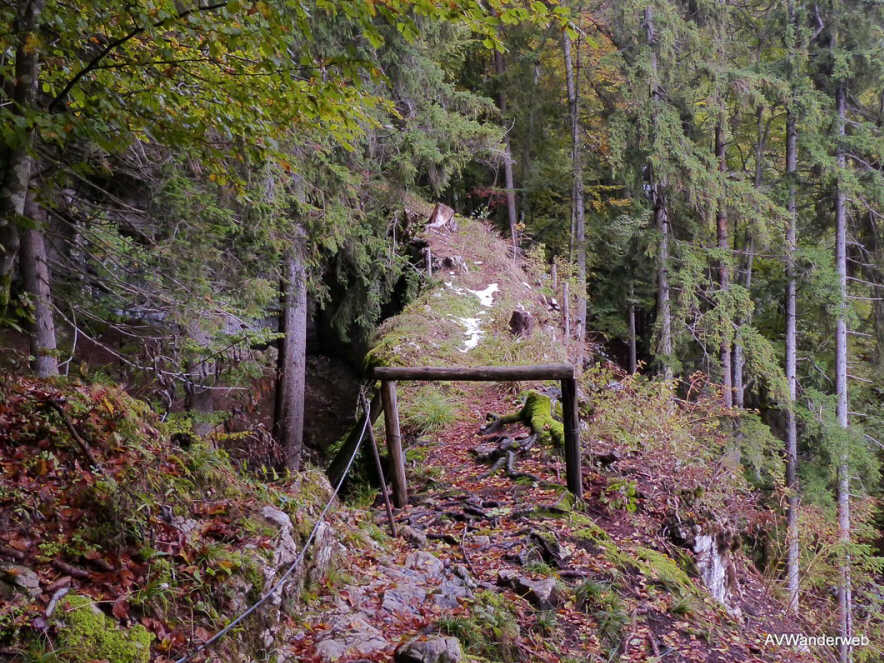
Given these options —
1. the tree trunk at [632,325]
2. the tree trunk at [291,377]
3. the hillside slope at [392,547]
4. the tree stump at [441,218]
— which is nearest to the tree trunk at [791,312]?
the tree trunk at [632,325]

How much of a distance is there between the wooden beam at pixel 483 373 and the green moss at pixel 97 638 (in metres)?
3.47

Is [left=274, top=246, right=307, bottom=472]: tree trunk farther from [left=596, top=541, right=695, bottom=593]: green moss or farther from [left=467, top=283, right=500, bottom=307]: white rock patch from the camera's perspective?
[left=596, top=541, right=695, bottom=593]: green moss

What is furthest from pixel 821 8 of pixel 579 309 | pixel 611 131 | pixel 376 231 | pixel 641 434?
pixel 641 434

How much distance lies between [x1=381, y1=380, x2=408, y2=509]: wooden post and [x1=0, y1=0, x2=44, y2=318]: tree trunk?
3.32m

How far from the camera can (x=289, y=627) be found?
3434mm

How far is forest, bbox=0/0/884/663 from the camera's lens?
10.7ft

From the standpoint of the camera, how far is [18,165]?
12.3ft

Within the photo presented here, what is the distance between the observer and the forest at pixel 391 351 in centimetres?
327

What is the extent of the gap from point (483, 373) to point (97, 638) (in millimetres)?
3914

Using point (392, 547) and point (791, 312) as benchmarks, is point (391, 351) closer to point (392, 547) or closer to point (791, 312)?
point (392, 547)

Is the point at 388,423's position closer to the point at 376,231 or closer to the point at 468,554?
the point at 468,554

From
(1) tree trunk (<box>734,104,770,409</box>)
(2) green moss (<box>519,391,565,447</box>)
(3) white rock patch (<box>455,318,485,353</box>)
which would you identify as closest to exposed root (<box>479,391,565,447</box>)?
(2) green moss (<box>519,391,565,447</box>)

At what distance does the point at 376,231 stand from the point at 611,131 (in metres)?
7.83

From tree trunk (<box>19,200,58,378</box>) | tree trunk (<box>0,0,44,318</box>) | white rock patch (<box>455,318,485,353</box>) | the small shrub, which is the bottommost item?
the small shrub
